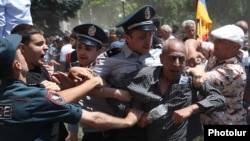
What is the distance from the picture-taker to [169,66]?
304 cm

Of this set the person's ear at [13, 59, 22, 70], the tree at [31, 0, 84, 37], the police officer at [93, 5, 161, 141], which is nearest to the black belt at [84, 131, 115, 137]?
the police officer at [93, 5, 161, 141]

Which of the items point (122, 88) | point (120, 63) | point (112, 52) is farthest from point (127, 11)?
point (122, 88)

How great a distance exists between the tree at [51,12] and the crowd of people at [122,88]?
77.8 feet

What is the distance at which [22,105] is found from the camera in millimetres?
2471

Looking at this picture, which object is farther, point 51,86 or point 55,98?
point 51,86

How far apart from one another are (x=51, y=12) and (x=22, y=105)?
27.7 meters

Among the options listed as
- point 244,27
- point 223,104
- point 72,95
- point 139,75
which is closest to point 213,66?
point 223,104

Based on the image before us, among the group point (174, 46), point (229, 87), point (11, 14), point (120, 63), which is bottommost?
point (229, 87)

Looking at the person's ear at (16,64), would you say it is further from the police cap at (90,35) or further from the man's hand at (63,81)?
the police cap at (90,35)

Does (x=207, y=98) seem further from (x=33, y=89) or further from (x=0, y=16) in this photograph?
(x=0, y=16)

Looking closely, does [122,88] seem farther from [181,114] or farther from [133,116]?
[181,114]

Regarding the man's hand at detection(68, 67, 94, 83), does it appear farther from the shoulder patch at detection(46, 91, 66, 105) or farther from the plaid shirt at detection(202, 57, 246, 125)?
the plaid shirt at detection(202, 57, 246, 125)

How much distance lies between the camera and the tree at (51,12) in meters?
28.0

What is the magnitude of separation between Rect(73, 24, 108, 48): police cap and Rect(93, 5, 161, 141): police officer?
251 millimetres
